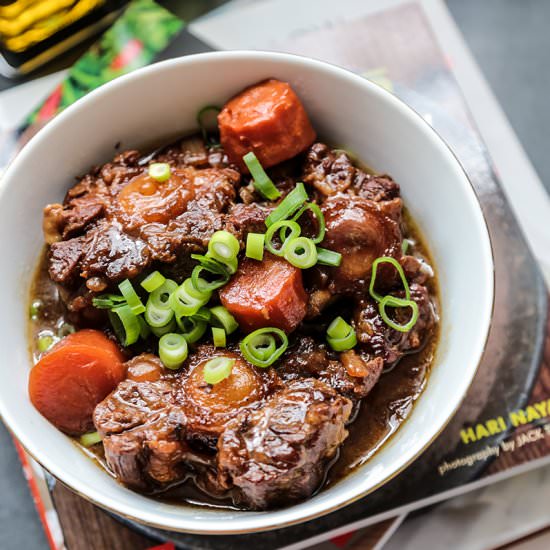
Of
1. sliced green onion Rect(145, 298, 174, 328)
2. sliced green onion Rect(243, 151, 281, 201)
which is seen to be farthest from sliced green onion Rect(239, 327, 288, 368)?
sliced green onion Rect(243, 151, 281, 201)

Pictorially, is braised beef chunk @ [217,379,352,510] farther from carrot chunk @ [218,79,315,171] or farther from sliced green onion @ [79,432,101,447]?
carrot chunk @ [218,79,315,171]

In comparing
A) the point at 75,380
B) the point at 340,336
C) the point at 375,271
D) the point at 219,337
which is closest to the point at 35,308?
the point at 75,380

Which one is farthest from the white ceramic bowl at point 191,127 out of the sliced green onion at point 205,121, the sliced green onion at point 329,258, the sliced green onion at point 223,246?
the sliced green onion at point 223,246

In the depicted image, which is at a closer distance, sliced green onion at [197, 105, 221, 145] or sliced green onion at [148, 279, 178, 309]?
sliced green onion at [148, 279, 178, 309]

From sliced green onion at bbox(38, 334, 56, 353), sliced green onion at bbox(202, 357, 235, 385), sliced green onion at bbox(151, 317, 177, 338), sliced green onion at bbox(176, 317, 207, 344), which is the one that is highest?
sliced green onion at bbox(38, 334, 56, 353)

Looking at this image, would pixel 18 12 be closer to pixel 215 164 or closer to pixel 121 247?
pixel 215 164
